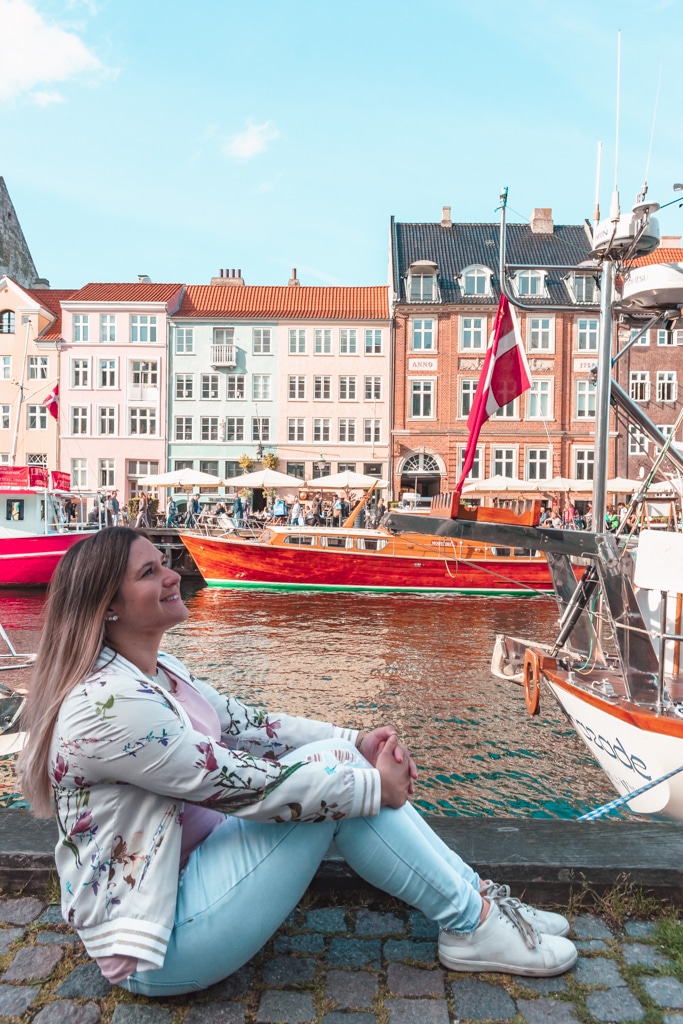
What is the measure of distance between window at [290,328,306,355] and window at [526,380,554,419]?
11.5 meters

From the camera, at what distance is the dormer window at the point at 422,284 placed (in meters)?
40.1

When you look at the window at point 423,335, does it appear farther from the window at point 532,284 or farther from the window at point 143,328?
the window at point 143,328

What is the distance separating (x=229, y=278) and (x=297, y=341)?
24.0 feet

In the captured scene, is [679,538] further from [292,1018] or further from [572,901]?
[292,1018]

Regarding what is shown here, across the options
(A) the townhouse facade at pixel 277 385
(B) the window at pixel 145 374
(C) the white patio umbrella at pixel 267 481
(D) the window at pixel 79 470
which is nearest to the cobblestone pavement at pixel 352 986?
(C) the white patio umbrella at pixel 267 481

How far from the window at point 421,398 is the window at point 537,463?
209 inches

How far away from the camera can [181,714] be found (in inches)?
82.9

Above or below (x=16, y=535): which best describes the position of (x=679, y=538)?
above

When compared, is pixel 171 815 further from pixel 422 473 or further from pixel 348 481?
pixel 422 473

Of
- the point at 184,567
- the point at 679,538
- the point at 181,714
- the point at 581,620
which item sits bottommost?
the point at 184,567

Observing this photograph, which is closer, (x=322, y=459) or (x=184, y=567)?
(x=184, y=567)

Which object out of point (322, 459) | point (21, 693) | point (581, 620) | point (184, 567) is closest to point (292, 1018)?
point (21, 693)

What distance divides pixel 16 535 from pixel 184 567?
5.73 metres

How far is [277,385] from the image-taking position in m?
41.0
